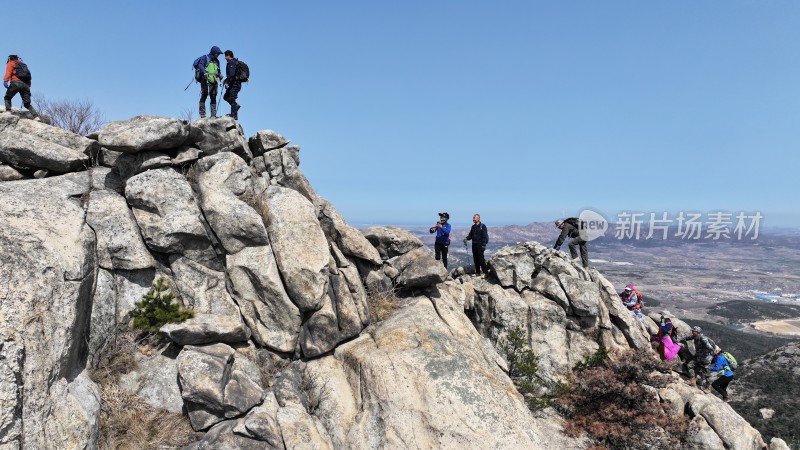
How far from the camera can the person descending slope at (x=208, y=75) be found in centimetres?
2245

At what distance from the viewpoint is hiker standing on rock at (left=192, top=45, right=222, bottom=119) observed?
73.7 ft

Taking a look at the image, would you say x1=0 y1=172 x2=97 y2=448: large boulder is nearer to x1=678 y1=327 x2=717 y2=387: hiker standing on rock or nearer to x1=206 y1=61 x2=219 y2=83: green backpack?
x1=206 y1=61 x2=219 y2=83: green backpack

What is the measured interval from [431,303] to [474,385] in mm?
5577

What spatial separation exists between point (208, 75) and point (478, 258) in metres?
19.6

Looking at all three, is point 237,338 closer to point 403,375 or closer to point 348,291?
point 348,291

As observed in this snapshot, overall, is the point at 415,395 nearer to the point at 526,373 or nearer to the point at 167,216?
the point at 526,373

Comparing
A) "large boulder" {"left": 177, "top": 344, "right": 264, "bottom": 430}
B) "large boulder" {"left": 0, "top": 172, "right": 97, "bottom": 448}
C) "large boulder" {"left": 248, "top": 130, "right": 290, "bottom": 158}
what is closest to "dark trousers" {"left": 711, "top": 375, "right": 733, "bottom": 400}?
"large boulder" {"left": 177, "top": 344, "right": 264, "bottom": 430}

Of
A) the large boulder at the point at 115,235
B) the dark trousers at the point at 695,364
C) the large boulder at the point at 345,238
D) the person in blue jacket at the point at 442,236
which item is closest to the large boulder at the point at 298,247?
the large boulder at the point at 345,238

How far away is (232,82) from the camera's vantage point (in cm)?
2295

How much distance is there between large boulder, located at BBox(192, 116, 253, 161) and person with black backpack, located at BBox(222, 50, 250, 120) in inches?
86.8

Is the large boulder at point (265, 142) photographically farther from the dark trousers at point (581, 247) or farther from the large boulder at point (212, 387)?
the dark trousers at point (581, 247)

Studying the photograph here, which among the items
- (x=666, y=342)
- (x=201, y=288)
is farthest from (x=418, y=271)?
(x=666, y=342)

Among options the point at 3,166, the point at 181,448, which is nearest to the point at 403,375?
the point at 181,448

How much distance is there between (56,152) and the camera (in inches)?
637
